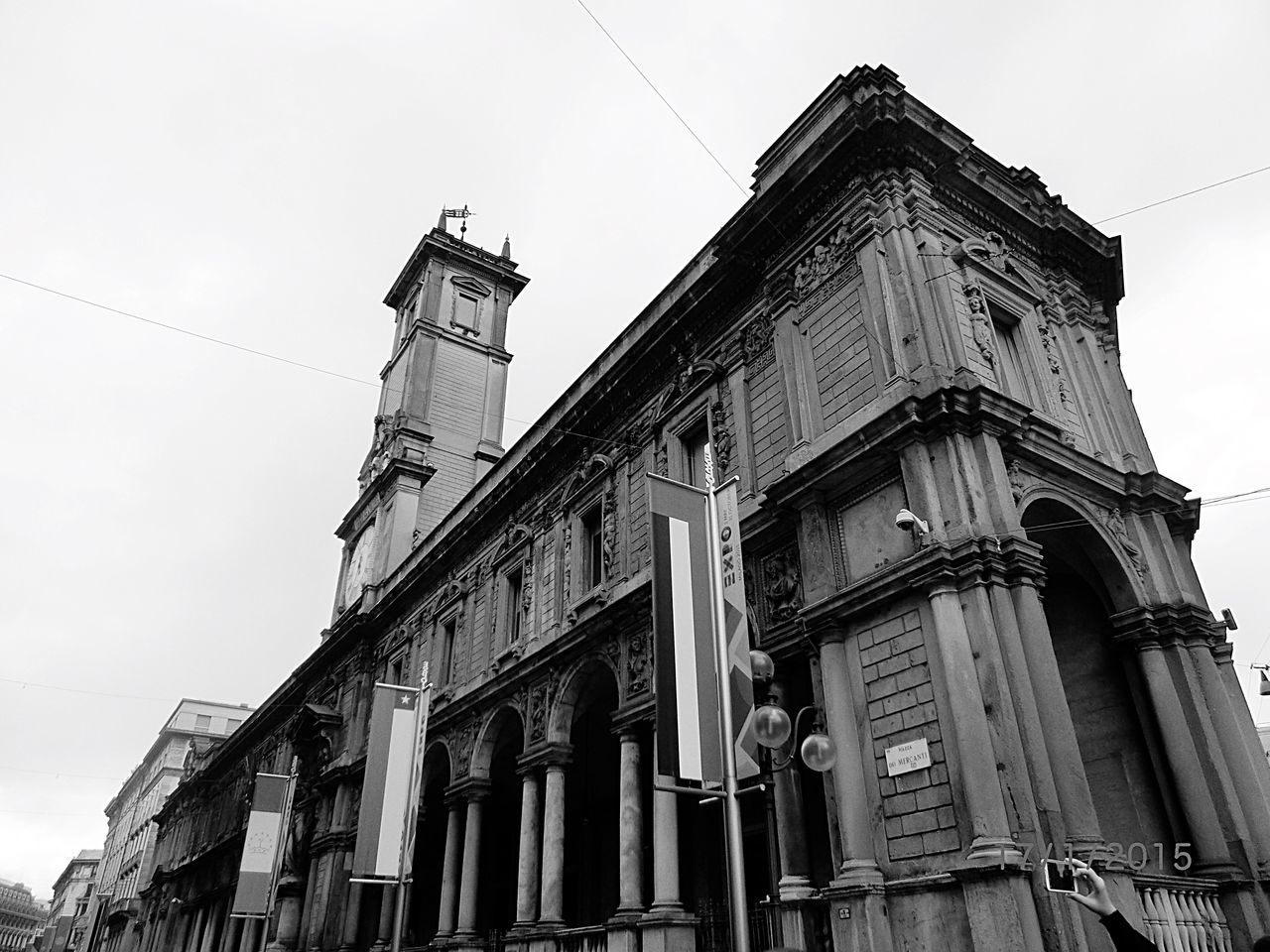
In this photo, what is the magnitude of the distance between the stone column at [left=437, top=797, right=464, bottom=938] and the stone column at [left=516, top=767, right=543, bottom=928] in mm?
2938

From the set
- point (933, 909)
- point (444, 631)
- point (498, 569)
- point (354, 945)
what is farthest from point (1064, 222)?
point (354, 945)

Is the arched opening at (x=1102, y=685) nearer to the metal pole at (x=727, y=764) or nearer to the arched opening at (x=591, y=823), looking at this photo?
the metal pole at (x=727, y=764)

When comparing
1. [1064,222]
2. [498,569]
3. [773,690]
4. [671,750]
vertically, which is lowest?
[671,750]

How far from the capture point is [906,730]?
10531mm

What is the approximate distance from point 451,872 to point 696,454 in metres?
11.3

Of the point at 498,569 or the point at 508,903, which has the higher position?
the point at 498,569

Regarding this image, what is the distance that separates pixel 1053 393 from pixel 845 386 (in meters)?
3.60

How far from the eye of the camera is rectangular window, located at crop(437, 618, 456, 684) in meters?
24.0

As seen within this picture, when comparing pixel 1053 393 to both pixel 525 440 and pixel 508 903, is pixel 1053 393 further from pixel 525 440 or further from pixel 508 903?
pixel 508 903

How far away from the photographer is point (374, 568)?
31875mm

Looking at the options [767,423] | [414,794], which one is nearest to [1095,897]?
[767,423]

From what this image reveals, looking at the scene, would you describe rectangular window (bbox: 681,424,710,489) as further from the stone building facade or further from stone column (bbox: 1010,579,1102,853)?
stone column (bbox: 1010,579,1102,853)

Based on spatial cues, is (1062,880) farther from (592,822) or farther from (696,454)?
(592,822)

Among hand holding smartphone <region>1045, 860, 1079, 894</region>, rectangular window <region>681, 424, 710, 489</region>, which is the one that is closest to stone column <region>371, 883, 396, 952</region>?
rectangular window <region>681, 424, 710, 489</region>
